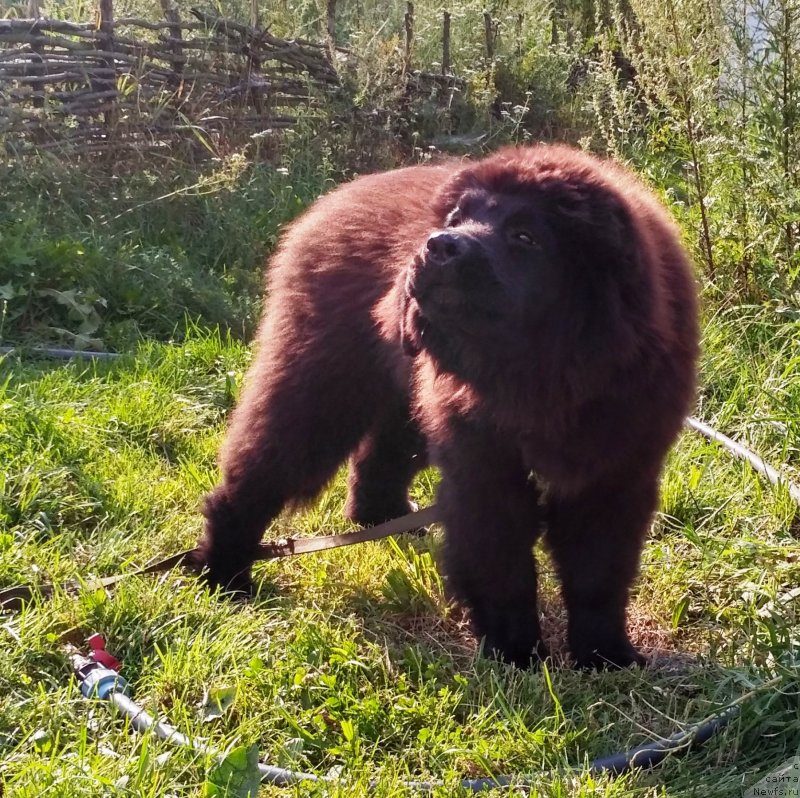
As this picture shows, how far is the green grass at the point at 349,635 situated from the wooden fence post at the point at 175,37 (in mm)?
3596

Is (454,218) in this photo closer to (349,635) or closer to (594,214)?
(594,214)

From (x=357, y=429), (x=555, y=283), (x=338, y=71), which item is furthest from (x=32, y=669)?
(x=338, y=71)

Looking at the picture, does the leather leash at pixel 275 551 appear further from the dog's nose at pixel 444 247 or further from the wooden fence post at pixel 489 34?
→ the wooden fence post at pixel 489 34

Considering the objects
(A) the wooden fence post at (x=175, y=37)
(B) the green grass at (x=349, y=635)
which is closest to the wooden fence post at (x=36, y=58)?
(A) the wooden fence post at (x=175, y=37)

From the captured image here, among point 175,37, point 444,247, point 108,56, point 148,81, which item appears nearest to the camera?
point 444,247

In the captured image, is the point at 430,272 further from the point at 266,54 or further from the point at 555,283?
the point at 266,54

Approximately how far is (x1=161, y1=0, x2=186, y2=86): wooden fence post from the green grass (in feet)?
11.8

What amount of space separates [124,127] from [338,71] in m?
1.67

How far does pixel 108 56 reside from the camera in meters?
6.98

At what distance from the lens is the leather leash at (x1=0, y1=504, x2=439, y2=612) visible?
119 inches

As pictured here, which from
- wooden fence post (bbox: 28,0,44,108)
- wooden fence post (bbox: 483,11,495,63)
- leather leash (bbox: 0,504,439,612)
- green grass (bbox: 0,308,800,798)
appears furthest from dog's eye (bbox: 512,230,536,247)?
wooden fence post (bbox: 483,11,495,63)

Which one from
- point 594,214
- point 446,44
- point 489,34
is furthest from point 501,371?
point 489,34

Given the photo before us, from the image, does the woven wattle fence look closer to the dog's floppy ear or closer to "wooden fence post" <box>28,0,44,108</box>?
→ "wooden fence post" <box>28,0,44,108</box>

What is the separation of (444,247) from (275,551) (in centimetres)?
145
